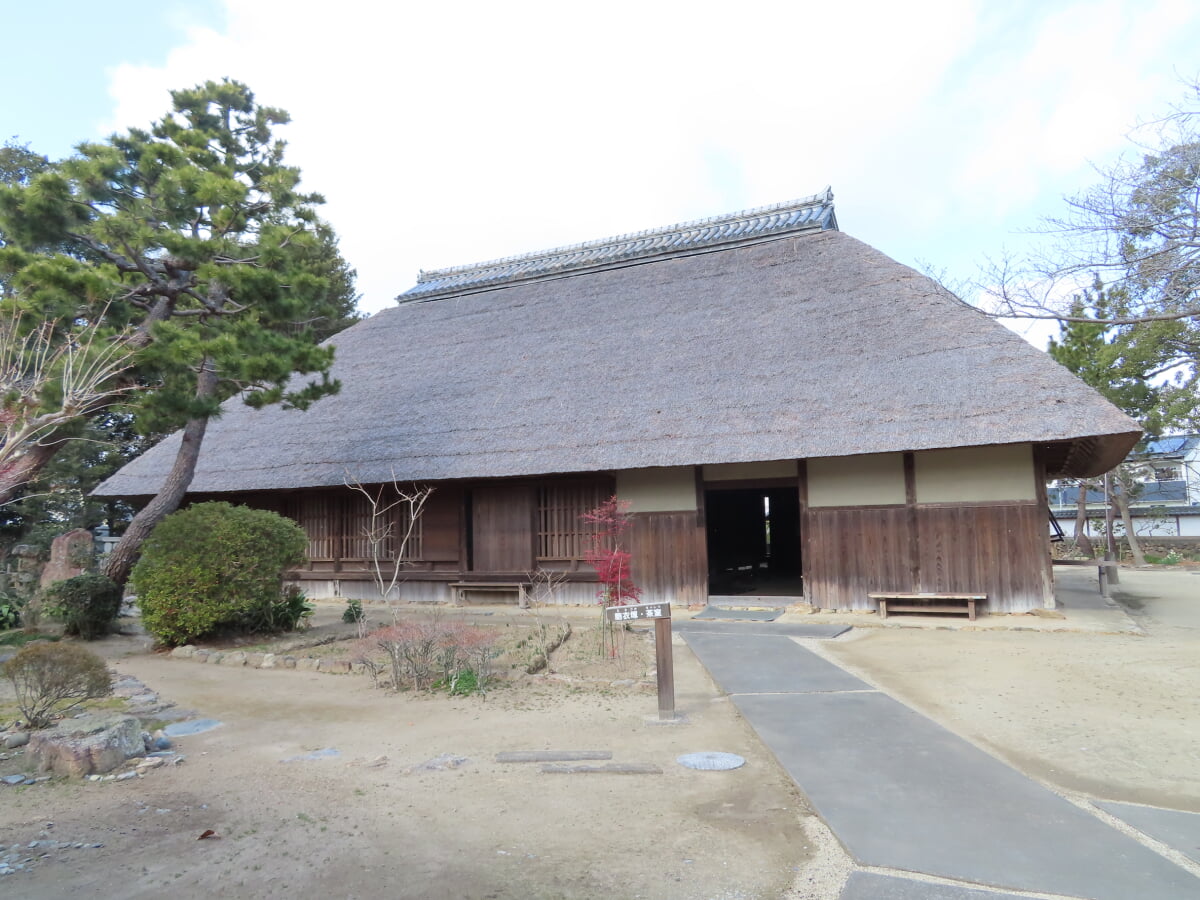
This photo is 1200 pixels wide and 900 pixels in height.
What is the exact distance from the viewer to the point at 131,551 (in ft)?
32.0

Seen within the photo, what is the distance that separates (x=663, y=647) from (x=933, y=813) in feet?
7.19

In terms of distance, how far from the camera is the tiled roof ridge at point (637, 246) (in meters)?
15.7

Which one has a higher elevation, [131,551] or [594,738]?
[131,551]

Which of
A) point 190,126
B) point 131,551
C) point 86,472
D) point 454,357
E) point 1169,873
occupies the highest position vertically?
point 190,126

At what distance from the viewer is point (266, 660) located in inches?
307

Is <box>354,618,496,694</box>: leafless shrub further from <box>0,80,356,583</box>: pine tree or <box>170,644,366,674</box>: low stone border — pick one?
<box>0,80,356,583</box>: pine tree

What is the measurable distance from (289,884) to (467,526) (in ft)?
34.1

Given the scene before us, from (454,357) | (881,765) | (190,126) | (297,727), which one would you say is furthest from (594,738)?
(454,357)

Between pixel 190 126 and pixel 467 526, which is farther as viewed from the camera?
pixel 467 526

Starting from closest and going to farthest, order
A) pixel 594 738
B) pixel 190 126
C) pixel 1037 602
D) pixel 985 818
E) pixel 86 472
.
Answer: pixel 985 818
pixel 594 738
pixel 1037 602
pixel 190 126
pixel 86 472

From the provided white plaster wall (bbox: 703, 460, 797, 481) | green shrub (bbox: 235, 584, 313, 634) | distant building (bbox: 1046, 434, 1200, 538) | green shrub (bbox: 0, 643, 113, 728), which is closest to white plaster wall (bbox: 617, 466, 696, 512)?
white plaster wall (bbox: 703, 460, 797, 481)

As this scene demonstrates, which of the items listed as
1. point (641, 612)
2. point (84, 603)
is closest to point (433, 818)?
point (641, 612)

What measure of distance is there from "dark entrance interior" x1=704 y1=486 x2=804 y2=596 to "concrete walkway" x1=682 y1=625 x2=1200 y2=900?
804cm

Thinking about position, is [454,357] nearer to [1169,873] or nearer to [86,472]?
[86,472]
